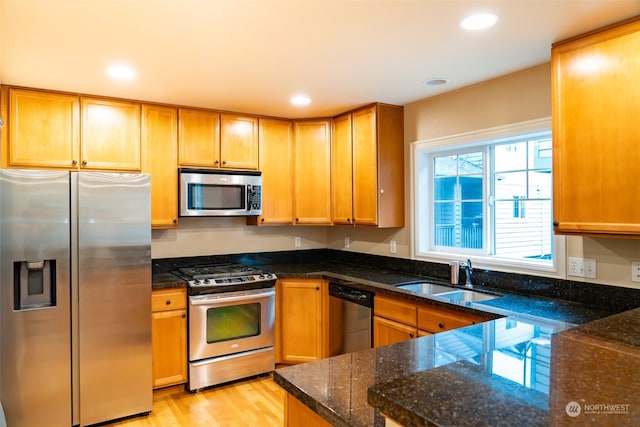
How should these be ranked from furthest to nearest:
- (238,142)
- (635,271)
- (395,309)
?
(238,142)
(395,309)
(635,271)

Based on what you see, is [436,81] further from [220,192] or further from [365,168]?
[220,192]

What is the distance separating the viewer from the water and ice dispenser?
2582mm

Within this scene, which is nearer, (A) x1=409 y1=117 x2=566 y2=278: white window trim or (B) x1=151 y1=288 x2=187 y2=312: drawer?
(A) x1=409 y1=117 x2=566 y2=278: white window trim

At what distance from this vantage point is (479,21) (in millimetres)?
1987

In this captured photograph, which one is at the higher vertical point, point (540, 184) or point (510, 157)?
point (510, 157)

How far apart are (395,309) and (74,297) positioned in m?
2.10

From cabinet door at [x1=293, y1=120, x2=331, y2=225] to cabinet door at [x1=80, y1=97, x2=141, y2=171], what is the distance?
56.1 inches

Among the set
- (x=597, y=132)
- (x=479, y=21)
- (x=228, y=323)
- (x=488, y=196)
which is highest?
(x=479, y=21)

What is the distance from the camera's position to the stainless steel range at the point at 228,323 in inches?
127

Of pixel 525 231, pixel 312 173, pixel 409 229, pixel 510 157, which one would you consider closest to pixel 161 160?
pixel 312 173

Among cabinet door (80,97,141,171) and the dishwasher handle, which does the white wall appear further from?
cabinet door (80,97,141,171)

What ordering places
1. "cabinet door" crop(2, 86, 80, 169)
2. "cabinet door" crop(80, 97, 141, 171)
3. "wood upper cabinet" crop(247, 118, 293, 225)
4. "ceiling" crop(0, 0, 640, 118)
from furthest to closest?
"wood upper cabinet" crop(247, 118, 293, 225)
"cabinet door" crop(80, 97, 141, 171)
"cabinet door" crop(2, 86, 80, 169)
"ceiling" crop(0, 0, 640, 118)

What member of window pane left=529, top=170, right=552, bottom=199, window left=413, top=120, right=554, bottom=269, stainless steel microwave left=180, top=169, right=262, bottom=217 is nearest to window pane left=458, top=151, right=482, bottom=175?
window left=413, top=120, right=554, bottom=269

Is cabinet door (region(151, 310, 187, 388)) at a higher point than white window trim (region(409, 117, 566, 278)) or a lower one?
lower
